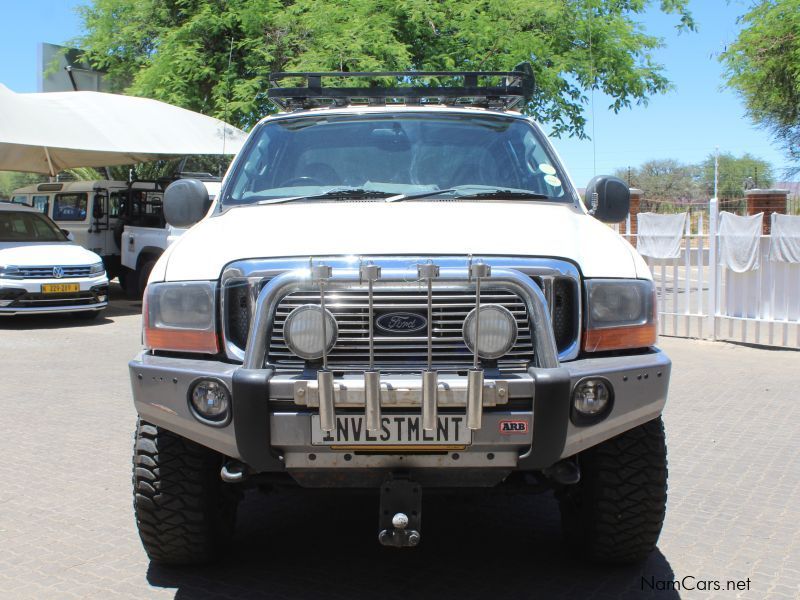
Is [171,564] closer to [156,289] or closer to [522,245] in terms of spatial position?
[156,289]

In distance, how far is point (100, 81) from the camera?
25781 mm

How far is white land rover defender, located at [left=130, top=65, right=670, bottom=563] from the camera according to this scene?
3.09 meters

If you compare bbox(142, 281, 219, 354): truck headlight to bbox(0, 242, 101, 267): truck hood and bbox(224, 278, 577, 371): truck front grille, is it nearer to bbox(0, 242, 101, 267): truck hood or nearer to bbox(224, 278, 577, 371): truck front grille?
bbox(224, 278, 577, 371): truck front grille

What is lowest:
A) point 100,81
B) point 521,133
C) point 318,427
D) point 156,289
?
point 318,427

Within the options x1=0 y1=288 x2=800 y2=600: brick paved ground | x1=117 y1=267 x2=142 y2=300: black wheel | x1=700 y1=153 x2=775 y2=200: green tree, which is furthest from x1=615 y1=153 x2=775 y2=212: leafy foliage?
x1=0 y1=288 x2=800 y2=600: brick paved ground

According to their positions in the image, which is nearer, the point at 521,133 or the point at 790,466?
the point at 521,133

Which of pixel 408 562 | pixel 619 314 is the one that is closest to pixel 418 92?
pixel 619 314

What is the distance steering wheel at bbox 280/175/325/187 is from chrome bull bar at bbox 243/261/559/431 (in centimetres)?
Answer: 145

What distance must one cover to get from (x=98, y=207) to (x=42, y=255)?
4.72 metres

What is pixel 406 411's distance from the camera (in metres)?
3.08

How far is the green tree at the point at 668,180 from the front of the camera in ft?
187

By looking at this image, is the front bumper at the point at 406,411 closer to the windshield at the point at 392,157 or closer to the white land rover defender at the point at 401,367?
Answer: the white land rover defender at the point at 401,367

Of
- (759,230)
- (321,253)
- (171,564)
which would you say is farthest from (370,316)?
(759,230)

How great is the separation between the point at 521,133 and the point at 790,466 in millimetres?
2724
